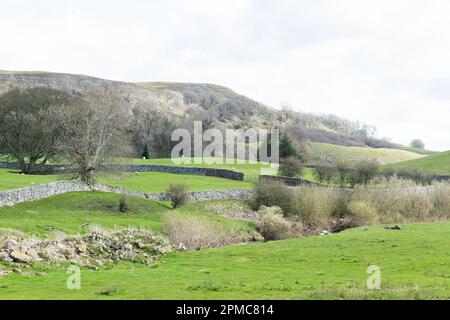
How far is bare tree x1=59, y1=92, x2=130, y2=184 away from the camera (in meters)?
62.0

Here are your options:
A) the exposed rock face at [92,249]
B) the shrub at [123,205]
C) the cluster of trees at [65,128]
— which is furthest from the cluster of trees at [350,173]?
the exposed rock face at [92,249]

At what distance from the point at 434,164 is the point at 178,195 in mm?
79779

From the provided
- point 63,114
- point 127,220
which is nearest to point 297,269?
point 127,220

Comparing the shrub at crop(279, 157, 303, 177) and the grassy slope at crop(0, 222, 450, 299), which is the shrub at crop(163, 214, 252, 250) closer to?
the grassy slope at crop(0, 222, 450, 299)

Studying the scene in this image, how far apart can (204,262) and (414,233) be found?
17.6 meters

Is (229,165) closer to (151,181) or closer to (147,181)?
(151,181)

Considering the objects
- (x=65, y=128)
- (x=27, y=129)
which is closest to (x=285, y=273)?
(x=65, y=128)

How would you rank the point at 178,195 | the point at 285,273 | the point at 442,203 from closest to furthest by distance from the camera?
the point at 285,273 < the point at 178,195 < the point at 442,203

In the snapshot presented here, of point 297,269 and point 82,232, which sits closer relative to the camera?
point 297,269

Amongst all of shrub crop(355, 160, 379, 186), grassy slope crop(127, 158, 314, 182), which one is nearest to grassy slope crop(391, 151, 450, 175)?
grassy slope crop(127, 158, 314, 182)

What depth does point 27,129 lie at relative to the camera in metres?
84.9

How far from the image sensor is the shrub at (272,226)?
5681cm
